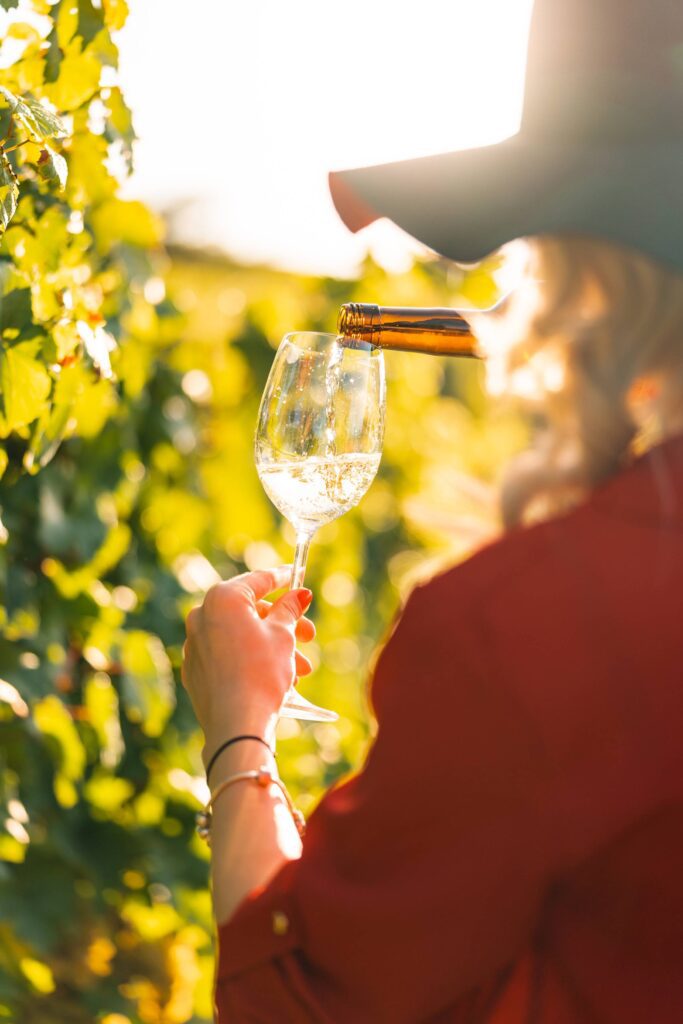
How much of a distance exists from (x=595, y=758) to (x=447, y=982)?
13.2 inches

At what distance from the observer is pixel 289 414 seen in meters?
1.89

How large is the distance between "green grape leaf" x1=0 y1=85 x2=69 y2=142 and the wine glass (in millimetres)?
486

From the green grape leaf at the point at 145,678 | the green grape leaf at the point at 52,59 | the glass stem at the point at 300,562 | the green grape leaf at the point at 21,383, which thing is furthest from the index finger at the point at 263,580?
the green grape leaf at the point at 145,678

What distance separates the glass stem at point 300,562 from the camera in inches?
75.1

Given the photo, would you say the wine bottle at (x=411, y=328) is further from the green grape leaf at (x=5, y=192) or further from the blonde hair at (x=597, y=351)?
the green grape leaf at (x=5, y=192)

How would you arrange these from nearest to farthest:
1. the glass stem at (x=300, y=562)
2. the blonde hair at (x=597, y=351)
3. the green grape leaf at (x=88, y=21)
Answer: the blonde hair at (x=597, y=351) < the glass stem at (x=300, y=562) < the green grape leaf at (x=88, y=21)

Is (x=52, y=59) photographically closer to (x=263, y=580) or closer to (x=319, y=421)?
(x=319, y=421)

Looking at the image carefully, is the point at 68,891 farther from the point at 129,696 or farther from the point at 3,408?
the point at 3,408

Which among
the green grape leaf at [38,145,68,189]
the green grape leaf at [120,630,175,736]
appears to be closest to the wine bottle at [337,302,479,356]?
the green grape leaf at [38,145,68,189]

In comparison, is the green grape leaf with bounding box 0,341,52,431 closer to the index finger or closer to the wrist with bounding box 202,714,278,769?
the index finger

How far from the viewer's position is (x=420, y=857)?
1269 mm

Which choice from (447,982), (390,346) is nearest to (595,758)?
(447,982)

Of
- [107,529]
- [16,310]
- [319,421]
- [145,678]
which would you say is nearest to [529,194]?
[319,421]

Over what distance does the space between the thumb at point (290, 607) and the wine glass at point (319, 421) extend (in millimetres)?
106
